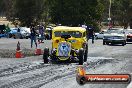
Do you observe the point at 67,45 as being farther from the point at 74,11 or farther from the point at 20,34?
the point at 74,11

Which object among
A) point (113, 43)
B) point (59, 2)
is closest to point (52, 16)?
point (59, 2)

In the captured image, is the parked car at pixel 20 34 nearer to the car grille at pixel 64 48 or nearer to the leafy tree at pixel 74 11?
the leafy tree at pixel 74 11

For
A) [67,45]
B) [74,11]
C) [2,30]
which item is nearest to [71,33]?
[67,45]

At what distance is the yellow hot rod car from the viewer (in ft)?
67.2

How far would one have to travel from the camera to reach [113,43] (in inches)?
1767

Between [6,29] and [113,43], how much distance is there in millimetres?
19669

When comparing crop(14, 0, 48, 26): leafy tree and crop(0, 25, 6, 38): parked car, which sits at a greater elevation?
crop(14, 0, 48, 26): leafy tree

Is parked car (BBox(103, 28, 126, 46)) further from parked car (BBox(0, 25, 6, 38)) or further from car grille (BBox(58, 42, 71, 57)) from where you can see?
car grille (BBox(58, 42, 71, 57))

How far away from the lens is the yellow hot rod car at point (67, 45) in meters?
20.5

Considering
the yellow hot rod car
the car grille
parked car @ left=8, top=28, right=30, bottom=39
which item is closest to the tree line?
parked car @ left=8, top=28, right=30, bottom=39

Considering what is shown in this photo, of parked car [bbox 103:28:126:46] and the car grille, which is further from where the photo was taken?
parked car [bbox 103:28:126:46]

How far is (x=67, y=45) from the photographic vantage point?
2048cm

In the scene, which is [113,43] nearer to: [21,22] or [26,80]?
[26,80]

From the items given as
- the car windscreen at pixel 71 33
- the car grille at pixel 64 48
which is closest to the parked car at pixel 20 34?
the car windscreen at pixel 71 33
